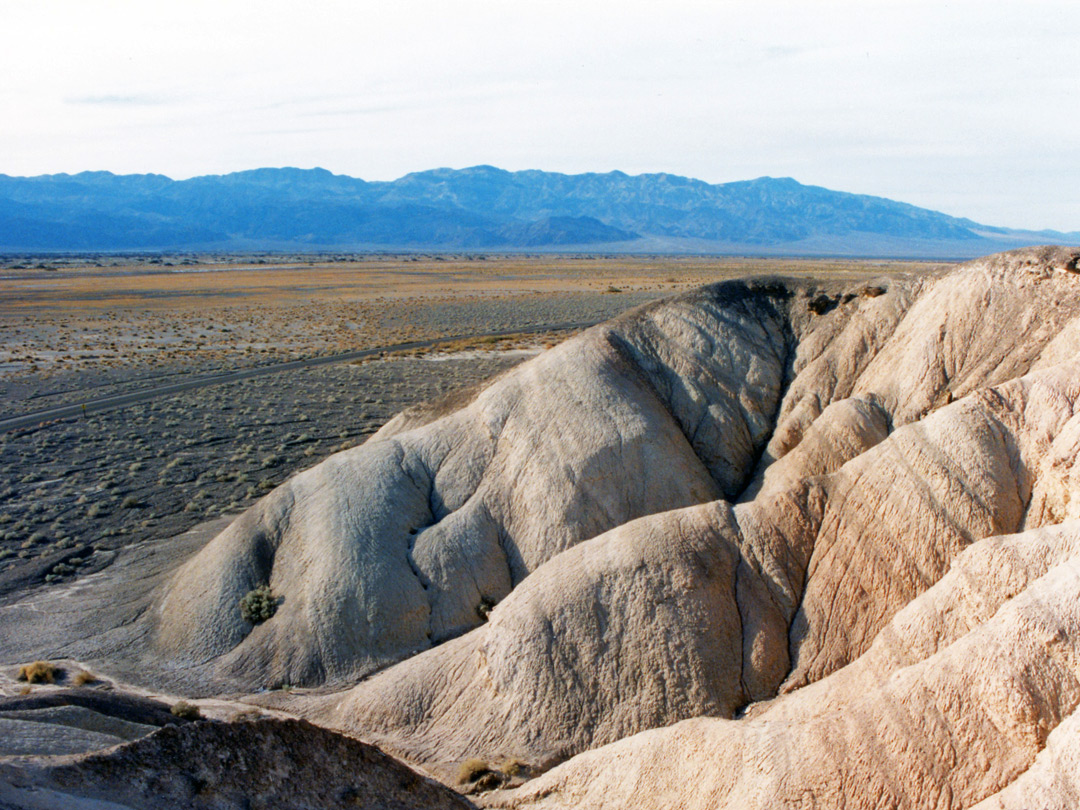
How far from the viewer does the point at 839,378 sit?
56.7 feet

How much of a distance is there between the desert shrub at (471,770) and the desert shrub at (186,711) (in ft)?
14.7

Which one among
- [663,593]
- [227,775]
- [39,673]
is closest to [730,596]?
[663,593]

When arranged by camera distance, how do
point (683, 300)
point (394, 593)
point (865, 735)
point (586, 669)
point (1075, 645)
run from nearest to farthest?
point (1075, 645) < point (865, 735) < point (586, 669) < point (394, 593) < point (683, 300)

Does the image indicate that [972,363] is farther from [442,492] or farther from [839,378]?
[442,492]

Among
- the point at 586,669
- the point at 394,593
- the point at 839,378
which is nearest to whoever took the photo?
the point at 586,669

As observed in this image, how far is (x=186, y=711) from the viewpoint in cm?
1305

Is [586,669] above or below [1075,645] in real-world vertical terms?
below

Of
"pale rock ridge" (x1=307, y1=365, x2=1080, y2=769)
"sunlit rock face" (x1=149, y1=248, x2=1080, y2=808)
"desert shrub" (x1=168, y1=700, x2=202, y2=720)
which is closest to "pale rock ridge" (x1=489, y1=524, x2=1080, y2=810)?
"sunlit rock face" (x1=149, y1=248, x2=1080, y2=808)

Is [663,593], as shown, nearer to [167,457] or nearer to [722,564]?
[722,564]

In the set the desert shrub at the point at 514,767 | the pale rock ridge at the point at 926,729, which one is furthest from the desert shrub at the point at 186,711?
the pale rock ridge at the point at 926,729

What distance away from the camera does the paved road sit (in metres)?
36.7

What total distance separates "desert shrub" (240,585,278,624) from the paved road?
25.1 m

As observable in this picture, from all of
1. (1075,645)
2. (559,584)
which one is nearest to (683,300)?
(559,584)

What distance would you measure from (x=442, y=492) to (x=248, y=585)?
4109mm
